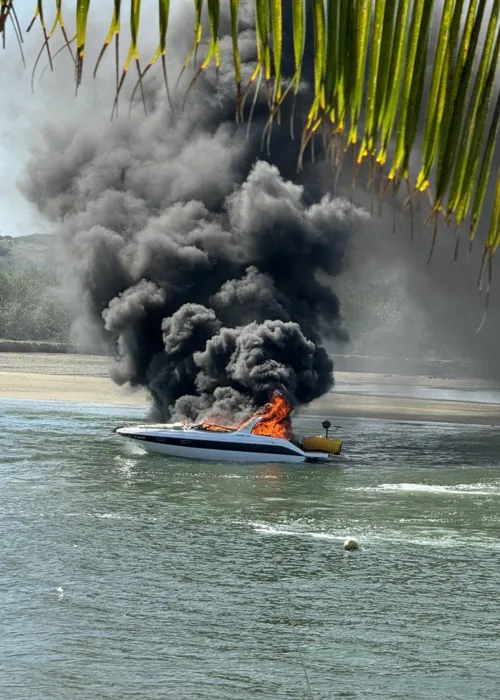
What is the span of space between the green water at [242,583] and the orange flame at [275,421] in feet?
27.8

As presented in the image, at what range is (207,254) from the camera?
77.8m

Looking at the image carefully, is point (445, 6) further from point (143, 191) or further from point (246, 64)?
point (143, 191)

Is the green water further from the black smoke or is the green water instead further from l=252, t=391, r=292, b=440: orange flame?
the black smoke

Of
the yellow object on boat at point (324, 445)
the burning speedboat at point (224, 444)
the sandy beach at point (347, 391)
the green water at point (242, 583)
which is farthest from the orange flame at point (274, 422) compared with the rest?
the sandy beach at point (347, 391)

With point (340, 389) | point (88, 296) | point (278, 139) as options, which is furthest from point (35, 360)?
point (278, 139)

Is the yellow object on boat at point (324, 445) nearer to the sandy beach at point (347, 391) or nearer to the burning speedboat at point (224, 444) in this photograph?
the burning speedboat at point (224, 444)

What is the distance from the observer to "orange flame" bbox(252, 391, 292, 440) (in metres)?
56.9

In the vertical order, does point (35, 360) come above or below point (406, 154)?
below

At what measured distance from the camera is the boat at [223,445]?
51.5 m

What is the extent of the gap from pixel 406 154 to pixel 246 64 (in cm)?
7891

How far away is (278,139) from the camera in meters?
77.9

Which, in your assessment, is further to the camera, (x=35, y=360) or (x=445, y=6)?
(x=35, y=360)

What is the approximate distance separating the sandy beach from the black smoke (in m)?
9.94

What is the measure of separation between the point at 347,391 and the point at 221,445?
6835cm
